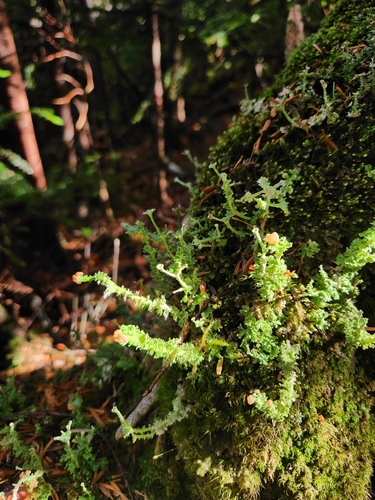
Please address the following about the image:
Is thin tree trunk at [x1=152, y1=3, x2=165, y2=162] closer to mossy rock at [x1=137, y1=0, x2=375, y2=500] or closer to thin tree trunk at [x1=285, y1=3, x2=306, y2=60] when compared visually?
thin tree trunk at [x1=285, y1=3, x2=306, y2=60]

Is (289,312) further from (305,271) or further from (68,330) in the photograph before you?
(68,330)

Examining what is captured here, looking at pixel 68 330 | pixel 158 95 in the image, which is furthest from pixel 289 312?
pixel 158 95

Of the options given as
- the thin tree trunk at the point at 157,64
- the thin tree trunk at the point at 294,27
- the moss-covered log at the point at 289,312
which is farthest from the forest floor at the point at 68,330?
the thin tree trunk at the point at 294,27

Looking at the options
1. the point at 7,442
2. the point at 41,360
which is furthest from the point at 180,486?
the point at 41,360

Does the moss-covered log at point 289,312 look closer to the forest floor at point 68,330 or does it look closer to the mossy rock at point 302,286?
the mossy rock at point 302,286

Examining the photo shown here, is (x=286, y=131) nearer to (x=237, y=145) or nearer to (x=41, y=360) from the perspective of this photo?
(x=237, y=145)
